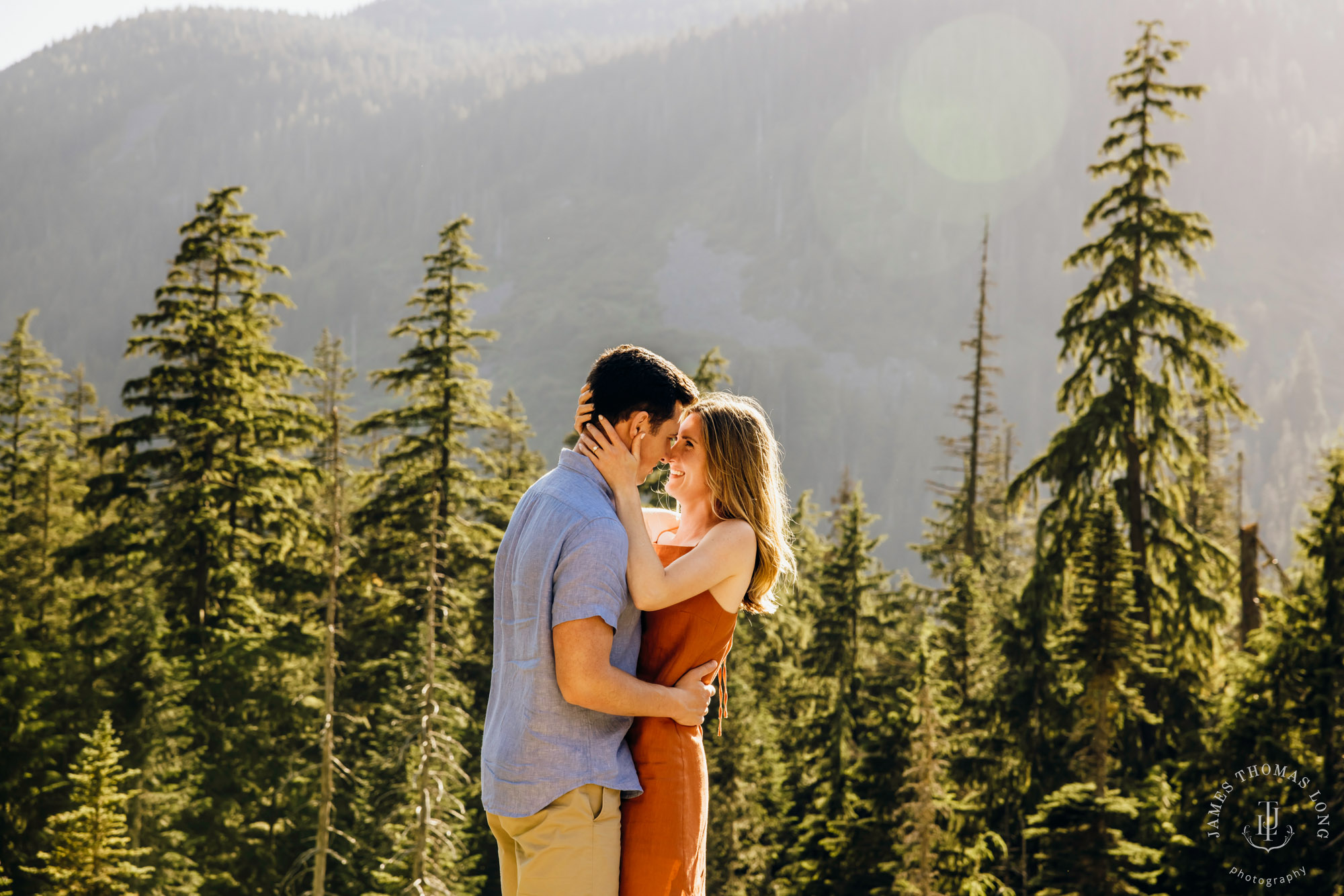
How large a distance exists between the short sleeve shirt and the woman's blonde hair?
1.74ft

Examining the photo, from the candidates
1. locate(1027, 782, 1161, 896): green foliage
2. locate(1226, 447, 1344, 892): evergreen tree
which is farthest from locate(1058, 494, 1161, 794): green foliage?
locate(1226, 447, 1344, 892): evergreen tree

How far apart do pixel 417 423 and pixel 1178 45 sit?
61.0 ft

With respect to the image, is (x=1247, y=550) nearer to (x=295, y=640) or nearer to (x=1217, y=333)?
(x=1217, y=333)

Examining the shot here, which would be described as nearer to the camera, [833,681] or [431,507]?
[431,507]

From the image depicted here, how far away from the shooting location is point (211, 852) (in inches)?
918

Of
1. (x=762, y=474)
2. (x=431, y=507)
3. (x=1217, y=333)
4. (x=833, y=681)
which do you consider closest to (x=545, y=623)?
(x=762, y=474)

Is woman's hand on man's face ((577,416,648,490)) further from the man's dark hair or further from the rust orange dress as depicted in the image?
the rust orange dress

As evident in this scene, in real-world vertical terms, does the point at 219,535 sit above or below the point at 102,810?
above

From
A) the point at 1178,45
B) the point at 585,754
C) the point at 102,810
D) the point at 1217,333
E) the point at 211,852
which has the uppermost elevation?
the point at 1178,45

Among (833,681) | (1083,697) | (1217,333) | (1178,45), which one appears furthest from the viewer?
(833,681)

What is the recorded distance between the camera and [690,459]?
4301 millimetres

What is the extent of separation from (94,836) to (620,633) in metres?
19.9

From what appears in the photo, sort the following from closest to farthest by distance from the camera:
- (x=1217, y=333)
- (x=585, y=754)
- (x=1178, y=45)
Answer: (x=585, y=754)
(x=1217, y=333)
(x=1178, y=45)

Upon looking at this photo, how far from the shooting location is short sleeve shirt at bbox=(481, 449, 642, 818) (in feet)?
12.3
